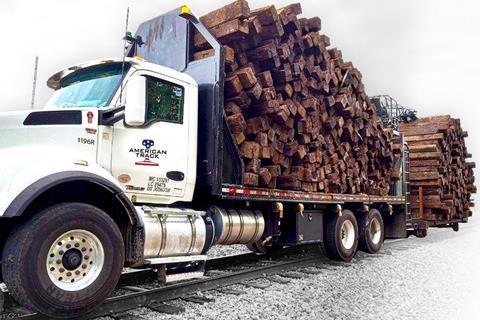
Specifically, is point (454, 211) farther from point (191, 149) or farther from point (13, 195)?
point (13, 195)

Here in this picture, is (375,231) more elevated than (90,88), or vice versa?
(90,88)

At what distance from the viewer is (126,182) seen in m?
4.88

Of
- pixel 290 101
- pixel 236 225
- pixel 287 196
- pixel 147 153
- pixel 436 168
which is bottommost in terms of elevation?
pixel 236 225

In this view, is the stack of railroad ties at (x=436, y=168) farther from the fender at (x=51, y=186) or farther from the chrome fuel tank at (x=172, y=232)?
the fender at (x=51, y=186)

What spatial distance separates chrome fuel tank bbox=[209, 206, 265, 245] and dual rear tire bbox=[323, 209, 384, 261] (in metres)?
1.93

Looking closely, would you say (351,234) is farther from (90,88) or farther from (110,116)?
(90,88)

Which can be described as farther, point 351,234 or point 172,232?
point 351,234

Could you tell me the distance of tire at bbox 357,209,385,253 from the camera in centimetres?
920

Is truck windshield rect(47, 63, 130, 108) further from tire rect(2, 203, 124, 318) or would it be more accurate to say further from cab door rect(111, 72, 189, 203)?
tire rect(2, 203, 124, 318)

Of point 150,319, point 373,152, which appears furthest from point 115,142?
point 373,152

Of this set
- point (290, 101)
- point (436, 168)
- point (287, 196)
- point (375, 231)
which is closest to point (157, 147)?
point (287, 196)

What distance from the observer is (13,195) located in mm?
3604

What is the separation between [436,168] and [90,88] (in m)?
11.8

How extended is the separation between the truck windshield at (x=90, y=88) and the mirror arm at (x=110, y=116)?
0.18m
